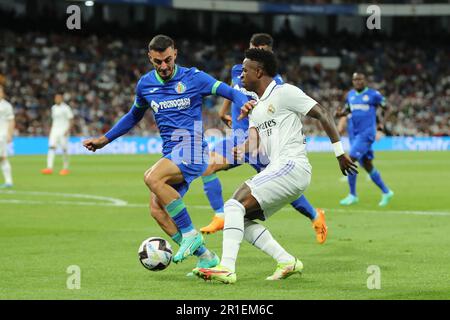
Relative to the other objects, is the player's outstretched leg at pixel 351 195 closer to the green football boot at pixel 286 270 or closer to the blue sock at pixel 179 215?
the blue sock at pixel 179 215

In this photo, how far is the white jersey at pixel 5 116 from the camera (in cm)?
2116

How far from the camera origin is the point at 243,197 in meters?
7.94

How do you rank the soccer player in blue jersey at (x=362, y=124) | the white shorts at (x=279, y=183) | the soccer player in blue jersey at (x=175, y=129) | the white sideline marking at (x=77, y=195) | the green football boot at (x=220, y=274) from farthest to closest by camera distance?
the white sideline marking at (x=77, y=195)
the soccer player in blue jersey at (x=362, y=124)
the soccer player in blue jersey at (x=175, y=129)
the white shorts at (x=279, y=183)
the green football boot at (x=220, y=274)

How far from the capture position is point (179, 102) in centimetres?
905

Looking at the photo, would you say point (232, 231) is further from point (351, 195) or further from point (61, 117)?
point (61, 117)

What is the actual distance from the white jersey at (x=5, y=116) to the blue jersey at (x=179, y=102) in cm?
1274

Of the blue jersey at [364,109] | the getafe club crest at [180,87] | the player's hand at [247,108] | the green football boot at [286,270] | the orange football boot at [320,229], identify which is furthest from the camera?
the blue jersey at [364,109]

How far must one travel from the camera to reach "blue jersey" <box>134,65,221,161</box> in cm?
903

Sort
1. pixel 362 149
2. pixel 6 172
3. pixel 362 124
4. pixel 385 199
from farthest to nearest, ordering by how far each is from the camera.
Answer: pixel 6 172 → pixel 362 124 → pixel 362 149 → pixel 385 199

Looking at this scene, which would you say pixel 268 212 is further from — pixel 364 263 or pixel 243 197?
pixel 364 263

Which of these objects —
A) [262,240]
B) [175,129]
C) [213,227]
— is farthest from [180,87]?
[213,227]

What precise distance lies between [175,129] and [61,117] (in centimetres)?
1872

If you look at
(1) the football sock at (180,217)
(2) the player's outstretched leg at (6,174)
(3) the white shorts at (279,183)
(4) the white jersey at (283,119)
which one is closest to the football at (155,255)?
(1) the football sock at (180,217)
